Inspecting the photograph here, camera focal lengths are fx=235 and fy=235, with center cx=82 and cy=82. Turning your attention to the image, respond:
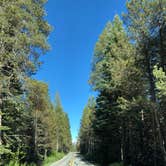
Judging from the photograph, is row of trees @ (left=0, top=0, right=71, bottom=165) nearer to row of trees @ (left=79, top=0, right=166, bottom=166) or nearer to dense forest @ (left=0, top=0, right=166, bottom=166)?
dense forest @ (left=0, top=0, right=166, bottom=166)

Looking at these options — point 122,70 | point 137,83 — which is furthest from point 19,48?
point 122,70

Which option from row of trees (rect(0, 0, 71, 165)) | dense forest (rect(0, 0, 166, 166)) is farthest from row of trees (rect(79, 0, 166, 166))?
row of trees (rect(0, 0, 71, 165))

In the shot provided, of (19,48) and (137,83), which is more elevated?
(19,48)

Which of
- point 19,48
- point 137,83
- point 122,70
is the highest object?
point 122,70

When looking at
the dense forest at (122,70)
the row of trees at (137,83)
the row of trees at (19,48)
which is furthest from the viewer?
the row of trees at (137,83)

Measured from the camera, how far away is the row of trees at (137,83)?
14.7 metres

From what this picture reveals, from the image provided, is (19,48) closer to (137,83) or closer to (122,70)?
(137,83)

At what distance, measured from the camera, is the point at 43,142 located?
36.3 metres

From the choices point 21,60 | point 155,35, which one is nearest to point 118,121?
point 155,35

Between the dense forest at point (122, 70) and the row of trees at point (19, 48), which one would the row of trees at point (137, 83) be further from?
the row of trees at point (19, 48)

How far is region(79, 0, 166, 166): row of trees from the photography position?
14.7 m

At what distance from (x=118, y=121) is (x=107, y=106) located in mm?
1978

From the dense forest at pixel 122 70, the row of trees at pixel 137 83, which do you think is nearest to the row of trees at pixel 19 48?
the dense forest at pixel 122 70

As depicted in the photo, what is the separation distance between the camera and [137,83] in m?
16.8
